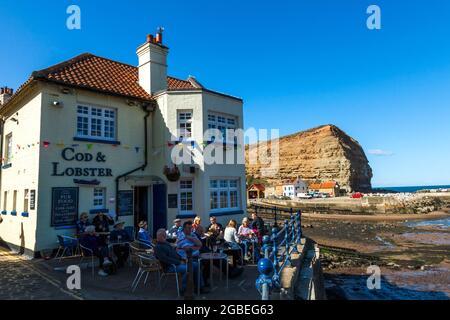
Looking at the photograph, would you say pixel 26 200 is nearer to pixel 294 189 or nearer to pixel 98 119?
pixel 98 119

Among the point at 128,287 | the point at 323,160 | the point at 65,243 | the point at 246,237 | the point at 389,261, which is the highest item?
the point at 323,160

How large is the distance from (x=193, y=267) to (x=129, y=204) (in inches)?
282

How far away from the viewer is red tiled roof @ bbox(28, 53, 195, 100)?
39.3 ft

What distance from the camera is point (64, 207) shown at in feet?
36.9

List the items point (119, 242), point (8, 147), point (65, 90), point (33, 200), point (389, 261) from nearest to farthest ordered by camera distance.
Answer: point (119, 242) < point (33, 200) < point (65, 90) < point (8, 147) < point (389, 261)

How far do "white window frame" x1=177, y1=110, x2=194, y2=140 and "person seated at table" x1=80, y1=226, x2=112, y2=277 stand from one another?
239 inches

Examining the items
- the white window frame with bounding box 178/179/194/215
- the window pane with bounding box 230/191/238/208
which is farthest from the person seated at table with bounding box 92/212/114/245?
the window pane with bounding box 230/191/238/208

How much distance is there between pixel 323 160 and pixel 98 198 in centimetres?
11420

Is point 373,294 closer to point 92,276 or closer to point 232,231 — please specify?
point 232,231

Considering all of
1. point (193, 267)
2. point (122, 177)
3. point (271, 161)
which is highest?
point (271, 161)

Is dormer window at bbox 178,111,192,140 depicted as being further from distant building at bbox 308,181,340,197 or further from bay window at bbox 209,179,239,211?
distant building at bbox 308,181,340,197

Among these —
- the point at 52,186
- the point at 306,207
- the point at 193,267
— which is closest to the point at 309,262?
the point at 193,267

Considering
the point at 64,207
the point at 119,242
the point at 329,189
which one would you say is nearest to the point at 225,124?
the point at 64,207
